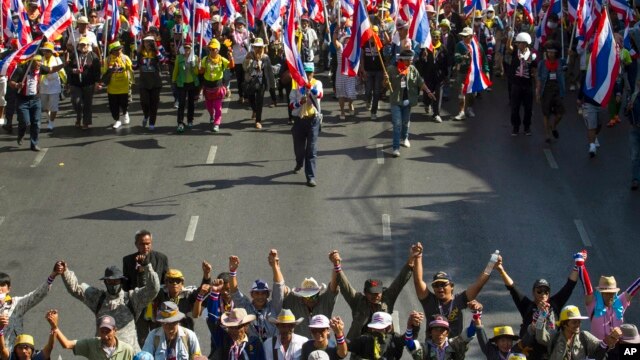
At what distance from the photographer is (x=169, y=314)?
10.5 m

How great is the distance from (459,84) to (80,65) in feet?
22.5

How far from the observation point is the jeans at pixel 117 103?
21719mm

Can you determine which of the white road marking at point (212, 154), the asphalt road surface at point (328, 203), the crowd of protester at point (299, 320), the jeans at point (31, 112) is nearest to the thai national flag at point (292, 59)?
the asphalt road surface at point (328, 203)

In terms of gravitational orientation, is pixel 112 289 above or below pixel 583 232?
above

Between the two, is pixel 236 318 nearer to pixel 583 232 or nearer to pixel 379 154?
pixel 583 232

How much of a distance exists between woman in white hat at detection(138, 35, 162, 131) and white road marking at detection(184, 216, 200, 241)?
5.17 meters

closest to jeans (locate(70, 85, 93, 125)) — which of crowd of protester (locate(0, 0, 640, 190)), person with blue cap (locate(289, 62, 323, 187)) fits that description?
crowd of protester (locate(0, 0, 640, 190))

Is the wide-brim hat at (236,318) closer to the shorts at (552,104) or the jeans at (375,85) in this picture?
the shorts at (552,104)

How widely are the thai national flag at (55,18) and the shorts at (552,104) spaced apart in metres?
8.03

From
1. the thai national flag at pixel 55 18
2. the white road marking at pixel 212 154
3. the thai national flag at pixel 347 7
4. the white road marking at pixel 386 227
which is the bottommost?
the white road marking at pixel 212 154

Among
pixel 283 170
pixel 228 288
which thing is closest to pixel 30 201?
pixel 283 170

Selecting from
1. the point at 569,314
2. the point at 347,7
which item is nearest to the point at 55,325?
the point at 569,314

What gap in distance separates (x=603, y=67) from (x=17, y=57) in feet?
30.2

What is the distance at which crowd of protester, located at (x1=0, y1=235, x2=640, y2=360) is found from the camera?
1019 centimetres
